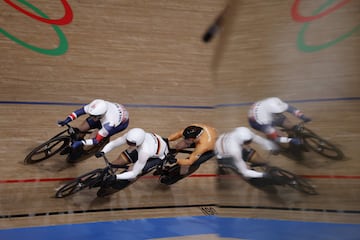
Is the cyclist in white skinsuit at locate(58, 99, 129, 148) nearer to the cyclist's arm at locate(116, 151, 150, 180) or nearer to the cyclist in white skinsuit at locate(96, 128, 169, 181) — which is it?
the cyclist in white skinsuit at locate(96, 128, 169, 181)

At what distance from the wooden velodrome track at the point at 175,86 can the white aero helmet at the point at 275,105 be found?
37 millimetres

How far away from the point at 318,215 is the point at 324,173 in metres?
0.13

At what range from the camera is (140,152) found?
254 centimetres

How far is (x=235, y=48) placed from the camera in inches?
48.3

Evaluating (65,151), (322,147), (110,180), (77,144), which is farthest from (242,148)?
(65,151)

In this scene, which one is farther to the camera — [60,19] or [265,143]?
[60,19]

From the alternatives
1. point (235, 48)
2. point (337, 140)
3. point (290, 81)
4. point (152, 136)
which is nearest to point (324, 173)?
point (337, 140)

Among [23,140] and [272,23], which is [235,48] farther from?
[23,140]

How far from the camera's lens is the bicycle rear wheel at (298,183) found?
114 centimetres

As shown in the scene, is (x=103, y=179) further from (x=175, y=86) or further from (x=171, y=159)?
(x=175, y=86)

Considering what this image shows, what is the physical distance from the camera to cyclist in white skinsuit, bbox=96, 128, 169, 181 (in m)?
2.54

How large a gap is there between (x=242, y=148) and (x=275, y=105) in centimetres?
20

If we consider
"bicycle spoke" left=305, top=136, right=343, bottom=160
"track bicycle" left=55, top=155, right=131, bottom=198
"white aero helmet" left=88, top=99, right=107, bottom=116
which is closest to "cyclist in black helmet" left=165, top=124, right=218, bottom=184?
"track bicycle" left=55, top=155, right=131, bottom=198

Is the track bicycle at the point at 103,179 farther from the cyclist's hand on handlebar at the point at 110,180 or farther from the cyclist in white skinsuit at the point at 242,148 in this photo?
the cyclist in white skinsuit at the point at 242,148
